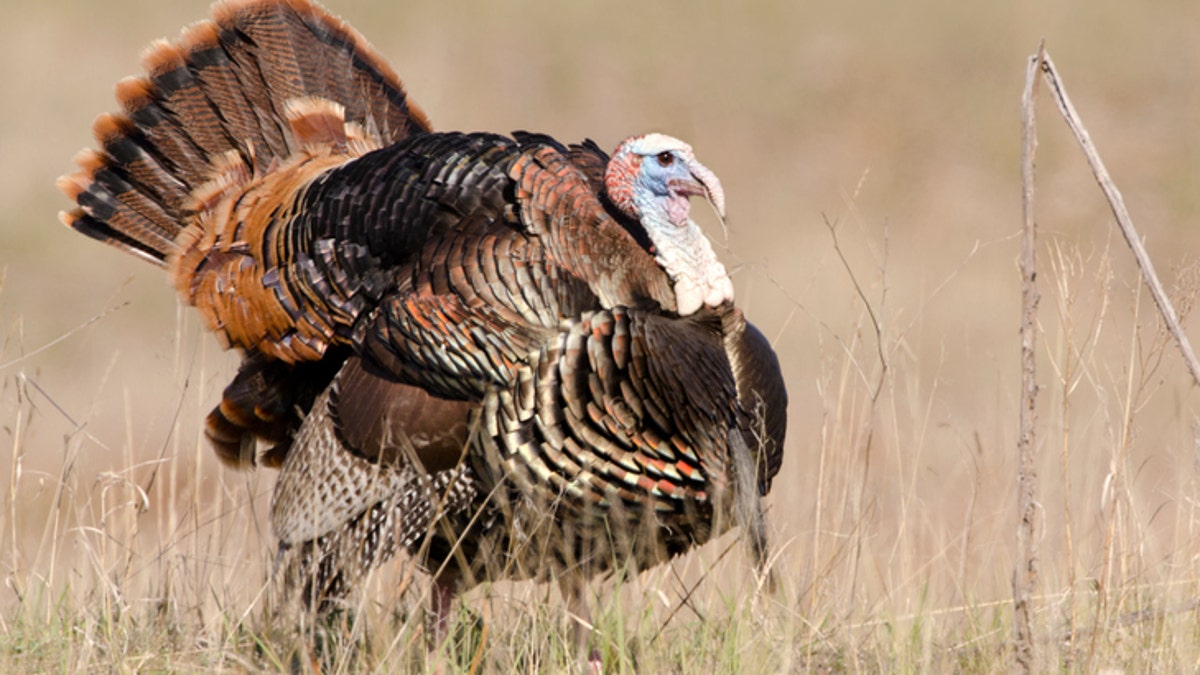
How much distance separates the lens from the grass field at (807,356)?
10.8 ft

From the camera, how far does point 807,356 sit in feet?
28.8

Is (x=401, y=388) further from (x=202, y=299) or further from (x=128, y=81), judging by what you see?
(x=128, y=81)

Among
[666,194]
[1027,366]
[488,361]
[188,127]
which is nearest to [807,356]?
[188,127]

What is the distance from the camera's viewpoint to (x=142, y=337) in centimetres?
918

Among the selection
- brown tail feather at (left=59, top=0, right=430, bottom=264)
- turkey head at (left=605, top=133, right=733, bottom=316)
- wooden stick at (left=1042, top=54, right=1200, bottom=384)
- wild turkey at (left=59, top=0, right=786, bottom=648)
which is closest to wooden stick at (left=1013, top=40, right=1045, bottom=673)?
wooden stick at (left=1042, top=54, right=1200, bottom=384)

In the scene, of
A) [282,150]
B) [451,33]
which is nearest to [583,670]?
[282,150]

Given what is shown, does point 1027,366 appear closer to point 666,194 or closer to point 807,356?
point 666,194

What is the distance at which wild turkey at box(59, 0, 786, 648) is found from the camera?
3268mm

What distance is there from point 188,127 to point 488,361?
1393mm

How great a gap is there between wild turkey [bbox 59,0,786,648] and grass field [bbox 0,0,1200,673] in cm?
13

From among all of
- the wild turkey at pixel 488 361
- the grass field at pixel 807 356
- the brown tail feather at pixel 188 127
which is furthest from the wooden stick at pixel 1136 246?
the brown tail feather at pixel 188 127

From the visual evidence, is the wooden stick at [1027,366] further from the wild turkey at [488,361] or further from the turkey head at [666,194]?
the turkey head at [666,194]

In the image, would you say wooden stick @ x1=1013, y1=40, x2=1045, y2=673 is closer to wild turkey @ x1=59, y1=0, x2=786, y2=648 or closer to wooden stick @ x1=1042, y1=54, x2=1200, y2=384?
wooden stick @ x1=1042, y1=54, x2=1200, y2=384

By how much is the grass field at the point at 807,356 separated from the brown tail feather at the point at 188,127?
240 millimetres
